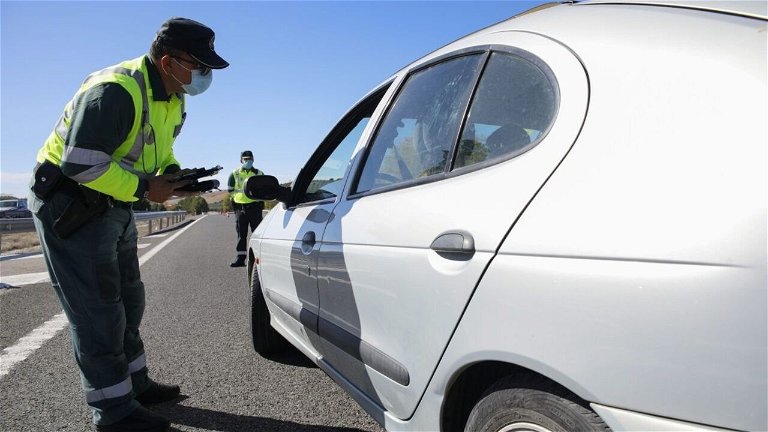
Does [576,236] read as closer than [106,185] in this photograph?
Yes

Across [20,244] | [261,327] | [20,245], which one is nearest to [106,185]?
[261,327]

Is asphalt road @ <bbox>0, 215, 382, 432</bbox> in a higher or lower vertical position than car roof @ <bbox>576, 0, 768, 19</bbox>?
lower

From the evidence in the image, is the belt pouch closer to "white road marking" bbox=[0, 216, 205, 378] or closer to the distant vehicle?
"white road marking" bbox=[0, 216, 205, 378]

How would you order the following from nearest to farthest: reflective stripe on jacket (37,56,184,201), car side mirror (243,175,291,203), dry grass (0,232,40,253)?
reflective stripe on jacket (37,56,184,201), car side mirror (243,175,291,203), dry grass (0,232,40,253)

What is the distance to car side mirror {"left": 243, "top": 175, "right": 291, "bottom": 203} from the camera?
2785 mm

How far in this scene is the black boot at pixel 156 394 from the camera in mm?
2848

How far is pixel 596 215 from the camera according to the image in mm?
1162

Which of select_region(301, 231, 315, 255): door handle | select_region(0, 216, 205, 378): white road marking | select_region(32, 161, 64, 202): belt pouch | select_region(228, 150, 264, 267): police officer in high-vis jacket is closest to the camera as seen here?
select_region(32, 161, 64, 202): belt pouch

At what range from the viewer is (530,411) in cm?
128

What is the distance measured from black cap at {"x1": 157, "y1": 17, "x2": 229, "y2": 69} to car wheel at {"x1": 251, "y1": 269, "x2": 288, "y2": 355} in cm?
149

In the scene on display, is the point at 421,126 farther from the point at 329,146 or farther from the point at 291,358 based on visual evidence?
the point at 291,358

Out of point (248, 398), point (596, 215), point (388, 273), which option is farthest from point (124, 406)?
point (596, 215)

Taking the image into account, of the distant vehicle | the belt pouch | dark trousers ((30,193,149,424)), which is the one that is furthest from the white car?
the distant vehicle

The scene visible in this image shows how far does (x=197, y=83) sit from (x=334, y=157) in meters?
0.80
